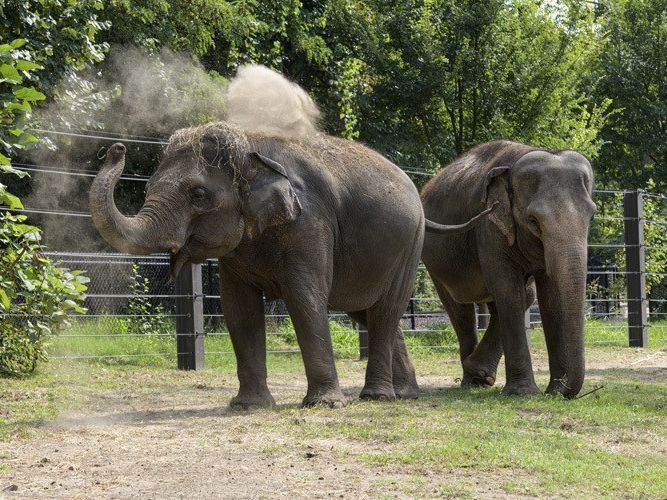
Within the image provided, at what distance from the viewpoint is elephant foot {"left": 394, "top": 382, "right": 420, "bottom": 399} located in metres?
9.76

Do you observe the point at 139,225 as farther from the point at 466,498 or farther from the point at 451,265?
the point at 451,265

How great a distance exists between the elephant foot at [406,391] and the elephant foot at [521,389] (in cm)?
75

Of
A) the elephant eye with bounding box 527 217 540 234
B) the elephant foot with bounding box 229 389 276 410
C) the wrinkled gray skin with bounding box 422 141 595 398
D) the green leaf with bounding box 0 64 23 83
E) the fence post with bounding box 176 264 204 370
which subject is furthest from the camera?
the fence post with bounding box 176 264 204 370

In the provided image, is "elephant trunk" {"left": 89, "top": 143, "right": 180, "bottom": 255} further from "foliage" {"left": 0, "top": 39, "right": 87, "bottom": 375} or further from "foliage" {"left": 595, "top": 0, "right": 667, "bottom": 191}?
"foliage" {"left": 595, "top": 0, "right": 667, "bottom": 191}

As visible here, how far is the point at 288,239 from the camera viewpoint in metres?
8.55

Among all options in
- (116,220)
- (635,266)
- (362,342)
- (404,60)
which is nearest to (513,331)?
(116,220)

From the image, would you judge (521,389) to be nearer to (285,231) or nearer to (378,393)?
(378,393)

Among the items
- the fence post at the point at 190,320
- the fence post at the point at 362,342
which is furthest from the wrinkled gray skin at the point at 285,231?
the fence post at the point at 362,342

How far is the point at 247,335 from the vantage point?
8938 mm

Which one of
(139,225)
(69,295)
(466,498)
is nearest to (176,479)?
(466,498)

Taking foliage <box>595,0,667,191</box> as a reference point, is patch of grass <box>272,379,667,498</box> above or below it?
below

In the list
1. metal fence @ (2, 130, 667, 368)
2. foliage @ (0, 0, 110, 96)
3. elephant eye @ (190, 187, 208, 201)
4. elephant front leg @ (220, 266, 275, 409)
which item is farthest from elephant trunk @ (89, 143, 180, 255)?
foliage @ (0, 0, 110, 96)

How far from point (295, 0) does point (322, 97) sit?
2171 mm

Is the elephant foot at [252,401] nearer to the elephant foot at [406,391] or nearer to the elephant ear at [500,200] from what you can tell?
the elephant foot at [406,391]
